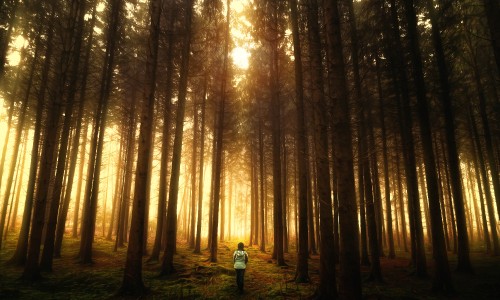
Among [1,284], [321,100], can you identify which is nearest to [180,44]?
[321,100]

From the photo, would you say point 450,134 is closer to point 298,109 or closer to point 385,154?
point 385,154

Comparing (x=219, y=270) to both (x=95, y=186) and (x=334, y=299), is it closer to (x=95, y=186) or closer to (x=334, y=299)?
(x=334, y=299)

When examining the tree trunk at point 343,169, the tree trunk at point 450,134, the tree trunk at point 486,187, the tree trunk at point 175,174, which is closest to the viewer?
the tree trunk at point 343,169

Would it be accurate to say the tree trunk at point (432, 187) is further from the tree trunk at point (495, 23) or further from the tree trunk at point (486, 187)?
the tree trunk at point (486, 187)

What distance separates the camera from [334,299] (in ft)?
23.4

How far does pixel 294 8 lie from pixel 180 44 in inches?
276

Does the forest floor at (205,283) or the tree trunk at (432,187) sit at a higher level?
the tree trunk at (432,187)

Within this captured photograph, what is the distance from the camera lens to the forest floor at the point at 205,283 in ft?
27.4

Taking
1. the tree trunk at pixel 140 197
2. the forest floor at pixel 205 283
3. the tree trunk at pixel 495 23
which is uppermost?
the tree trunk at pixel 495 23

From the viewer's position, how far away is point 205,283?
9.98 m

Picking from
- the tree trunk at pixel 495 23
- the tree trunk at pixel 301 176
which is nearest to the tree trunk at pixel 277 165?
the tree trunk at pixel 301 176

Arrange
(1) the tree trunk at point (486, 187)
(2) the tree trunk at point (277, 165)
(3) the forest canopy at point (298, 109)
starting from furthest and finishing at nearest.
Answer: (1) the tree trunk at point (486, 187) → (2) the tree trunk at point (277, 165) → (3) the forest canopy at point (298, 109)

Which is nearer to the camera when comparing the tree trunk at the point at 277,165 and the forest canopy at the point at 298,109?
the forest canopy at the point at 298,109

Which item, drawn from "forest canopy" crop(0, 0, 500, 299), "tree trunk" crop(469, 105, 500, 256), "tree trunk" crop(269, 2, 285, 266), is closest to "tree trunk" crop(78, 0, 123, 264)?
"forest canopy" crop(0, 0, 500, 299)
